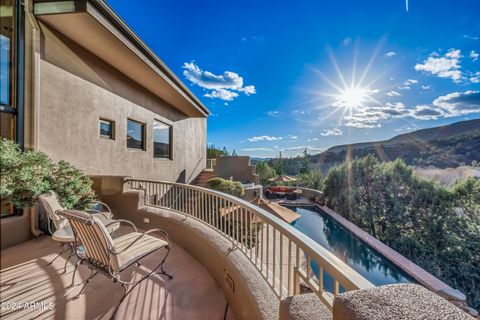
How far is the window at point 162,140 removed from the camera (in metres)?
7.75

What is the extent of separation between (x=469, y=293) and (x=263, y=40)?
11633mm

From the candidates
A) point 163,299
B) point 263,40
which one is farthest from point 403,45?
point 163,299

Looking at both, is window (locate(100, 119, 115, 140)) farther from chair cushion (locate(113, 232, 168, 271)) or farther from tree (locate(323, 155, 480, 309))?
tree (locate(323, 155, 480, 309))

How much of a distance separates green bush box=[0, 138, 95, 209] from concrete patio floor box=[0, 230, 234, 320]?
2.88 ft

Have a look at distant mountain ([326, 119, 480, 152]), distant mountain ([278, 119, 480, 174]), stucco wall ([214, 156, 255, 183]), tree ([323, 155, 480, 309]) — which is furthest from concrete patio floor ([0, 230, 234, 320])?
distant mountain ([326, 119, 480, 152])

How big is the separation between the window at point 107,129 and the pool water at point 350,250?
245 inches

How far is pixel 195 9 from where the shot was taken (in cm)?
682

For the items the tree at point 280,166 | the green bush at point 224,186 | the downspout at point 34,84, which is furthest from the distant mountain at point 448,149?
the tree at point 280,166

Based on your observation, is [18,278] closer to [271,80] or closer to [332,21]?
[332,21]

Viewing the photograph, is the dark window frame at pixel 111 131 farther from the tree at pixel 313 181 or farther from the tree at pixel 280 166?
the tree at pixel 280 166

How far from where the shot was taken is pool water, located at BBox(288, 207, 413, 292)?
23.5 ft

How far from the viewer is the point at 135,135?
6.64 metres

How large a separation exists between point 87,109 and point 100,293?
411cm

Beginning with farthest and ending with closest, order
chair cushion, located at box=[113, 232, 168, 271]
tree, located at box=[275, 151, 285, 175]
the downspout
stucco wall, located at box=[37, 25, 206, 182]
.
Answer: tree, located at box=[275, 151, 285, 175] < stucco wall, located at box=[37, 25, 206, 182] < the downspout < chair cushion, located at box=[113, 232, 168, 271]
